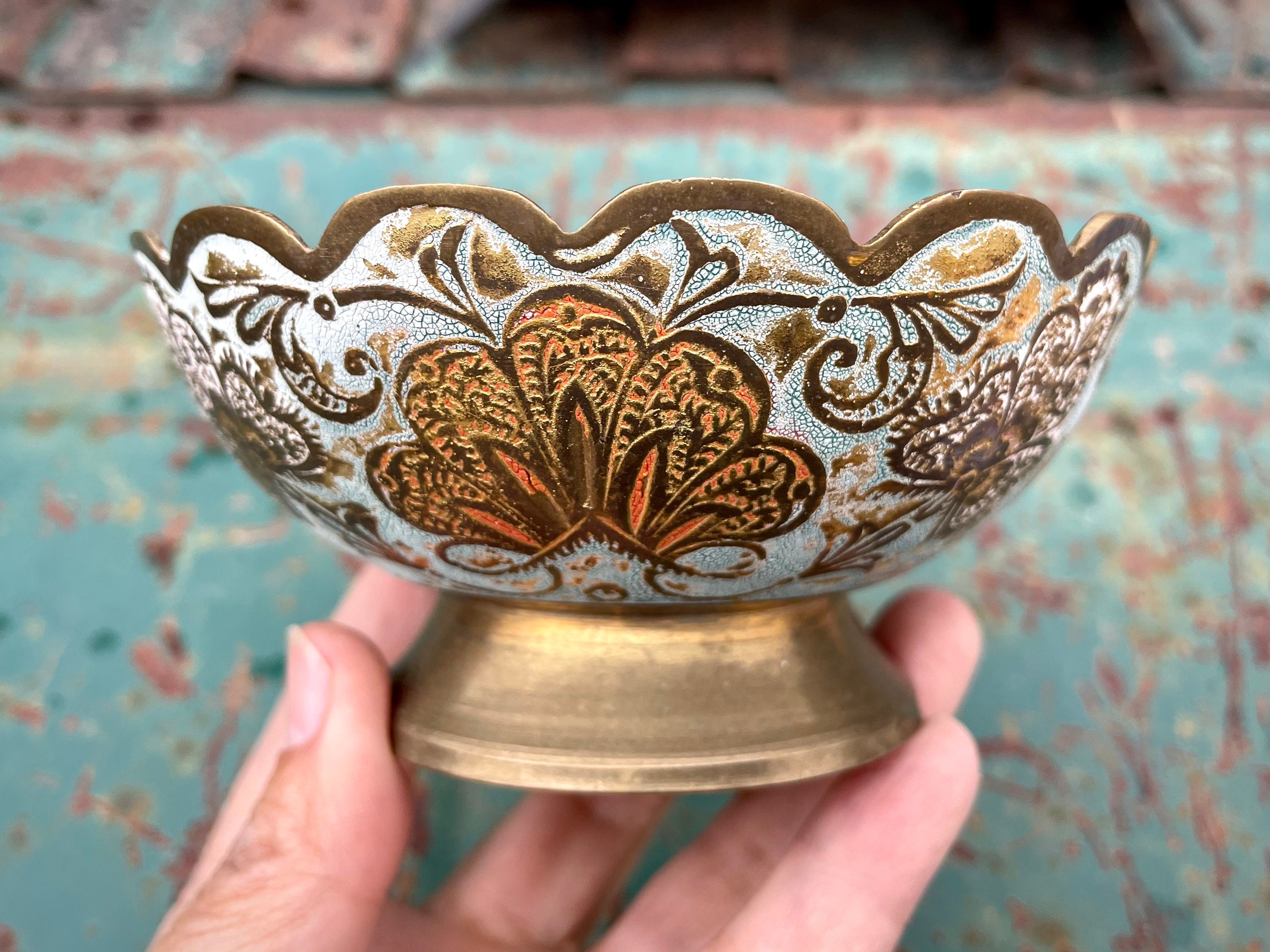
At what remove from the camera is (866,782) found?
713 mm

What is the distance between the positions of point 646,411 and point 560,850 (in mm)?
546

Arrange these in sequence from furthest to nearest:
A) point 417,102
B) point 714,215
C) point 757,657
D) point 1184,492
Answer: point 417,102, point 1184,492, point 757,657, point 714,215

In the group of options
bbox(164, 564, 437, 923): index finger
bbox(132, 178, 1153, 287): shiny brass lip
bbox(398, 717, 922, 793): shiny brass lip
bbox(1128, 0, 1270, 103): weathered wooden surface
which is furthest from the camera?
bbox(1128, 0, 1270, 103): weathered wooden surface

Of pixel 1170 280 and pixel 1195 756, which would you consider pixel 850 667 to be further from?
pixel 1170 280

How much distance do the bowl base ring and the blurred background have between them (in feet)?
1.28

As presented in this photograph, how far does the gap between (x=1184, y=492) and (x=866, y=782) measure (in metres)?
0.58

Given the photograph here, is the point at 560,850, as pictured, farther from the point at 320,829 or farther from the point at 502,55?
the point at 502,55

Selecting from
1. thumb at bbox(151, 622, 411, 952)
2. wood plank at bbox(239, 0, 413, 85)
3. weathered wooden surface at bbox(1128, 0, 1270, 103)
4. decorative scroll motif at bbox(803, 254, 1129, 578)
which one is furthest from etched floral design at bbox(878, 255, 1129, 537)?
wood plank at bbox(239, 0, 413, 85)

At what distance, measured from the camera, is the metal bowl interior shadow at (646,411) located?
1.53 feet

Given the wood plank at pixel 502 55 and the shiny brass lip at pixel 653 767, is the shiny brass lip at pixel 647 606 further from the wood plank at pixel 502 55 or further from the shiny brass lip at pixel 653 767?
the wood plank at pixel 502 55

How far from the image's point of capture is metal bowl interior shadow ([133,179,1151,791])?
47cm

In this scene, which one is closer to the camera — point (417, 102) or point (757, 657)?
point (757, 657)

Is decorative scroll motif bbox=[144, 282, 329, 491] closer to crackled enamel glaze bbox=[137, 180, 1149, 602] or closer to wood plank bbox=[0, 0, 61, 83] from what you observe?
crackled enamel glaze bbox=[137, 180, 1149, 602]

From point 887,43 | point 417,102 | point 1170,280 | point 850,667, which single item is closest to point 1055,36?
point 887,43
